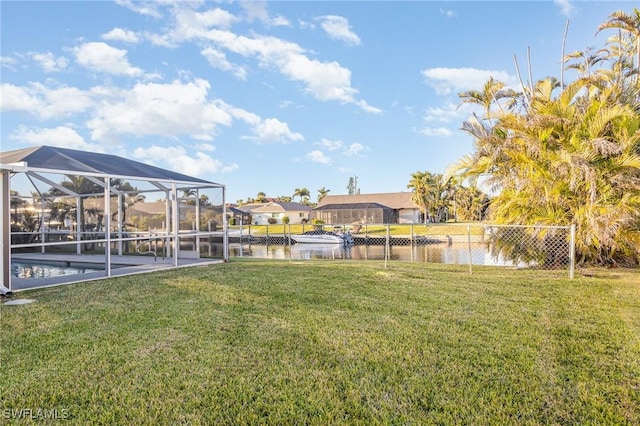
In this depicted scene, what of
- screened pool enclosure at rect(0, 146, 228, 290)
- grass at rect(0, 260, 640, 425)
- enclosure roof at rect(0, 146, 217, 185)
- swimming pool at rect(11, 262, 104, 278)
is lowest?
grass at rect(0, 260, 640, 425)

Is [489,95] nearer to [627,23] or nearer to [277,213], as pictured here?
[627,23]

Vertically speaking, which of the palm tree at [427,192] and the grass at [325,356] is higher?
the palm tree at [427,192]

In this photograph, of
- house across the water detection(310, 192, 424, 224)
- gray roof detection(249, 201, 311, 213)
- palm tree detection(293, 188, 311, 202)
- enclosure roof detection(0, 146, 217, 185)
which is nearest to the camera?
enclosure roof detection(0, 146, 217, 185)

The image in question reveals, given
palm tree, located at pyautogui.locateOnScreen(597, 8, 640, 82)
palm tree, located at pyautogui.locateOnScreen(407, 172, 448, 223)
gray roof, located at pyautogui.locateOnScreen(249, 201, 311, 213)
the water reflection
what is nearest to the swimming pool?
the water reflection

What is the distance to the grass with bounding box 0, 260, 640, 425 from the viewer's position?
8.32 ft

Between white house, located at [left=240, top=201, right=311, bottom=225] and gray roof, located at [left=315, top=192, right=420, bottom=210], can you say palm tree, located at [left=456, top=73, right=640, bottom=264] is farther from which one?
white house, located at [left=240, top=201, right=311, bottom=225]

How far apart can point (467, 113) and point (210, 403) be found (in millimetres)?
10018

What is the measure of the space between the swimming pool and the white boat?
1721 cm

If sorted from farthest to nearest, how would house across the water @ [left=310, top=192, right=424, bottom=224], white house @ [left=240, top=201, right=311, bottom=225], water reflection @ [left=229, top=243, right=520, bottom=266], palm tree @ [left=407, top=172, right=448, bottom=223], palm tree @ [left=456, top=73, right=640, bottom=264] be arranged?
white house @ [left=240, top=201, right=311, bottom=225], palm tree @ [left=407, top=172, right=448, bottom=223], house across the water @ [left=310, top=192, right=424, bottom=224], water reflection @ [left=229, top=243, right=520, bottom=266], palm tree @ [left=456, top=73, right=640, bottom=264]

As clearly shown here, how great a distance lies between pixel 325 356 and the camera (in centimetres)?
340

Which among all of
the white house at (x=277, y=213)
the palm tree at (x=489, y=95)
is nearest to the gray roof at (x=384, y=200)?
the white house at (x=277, y=213)

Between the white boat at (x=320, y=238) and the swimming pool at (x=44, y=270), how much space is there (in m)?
17.2

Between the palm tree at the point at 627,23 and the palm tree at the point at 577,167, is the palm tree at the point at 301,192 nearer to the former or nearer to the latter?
the palm tree at the point at 627,23

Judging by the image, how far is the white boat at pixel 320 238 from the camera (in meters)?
25.6
